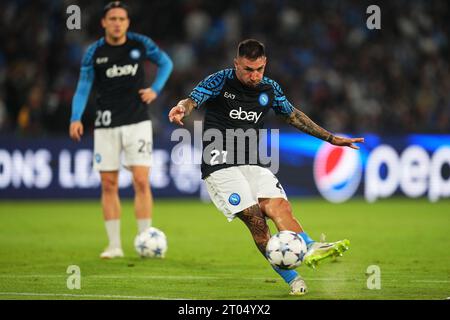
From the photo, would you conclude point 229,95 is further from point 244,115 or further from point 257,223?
point 257,223

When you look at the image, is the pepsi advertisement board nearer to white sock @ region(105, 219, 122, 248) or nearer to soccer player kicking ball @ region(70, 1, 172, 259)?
soccer player kicking ball @ region(70, 1, 172, 259)

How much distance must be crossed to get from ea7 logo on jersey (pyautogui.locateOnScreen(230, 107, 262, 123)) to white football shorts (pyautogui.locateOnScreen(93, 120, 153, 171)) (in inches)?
112

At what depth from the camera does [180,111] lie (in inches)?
297

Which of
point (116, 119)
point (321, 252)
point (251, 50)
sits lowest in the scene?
point (321, 252)

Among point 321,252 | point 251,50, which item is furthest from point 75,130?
point 321,252

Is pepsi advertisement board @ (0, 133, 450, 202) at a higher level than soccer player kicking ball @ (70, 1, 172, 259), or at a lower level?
lower

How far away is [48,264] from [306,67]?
1338cm

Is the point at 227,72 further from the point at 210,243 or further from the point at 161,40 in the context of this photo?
the point at 161,40

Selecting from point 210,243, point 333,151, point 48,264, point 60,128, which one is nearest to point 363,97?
point 333,151

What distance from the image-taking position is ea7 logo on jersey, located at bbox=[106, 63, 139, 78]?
1077cm

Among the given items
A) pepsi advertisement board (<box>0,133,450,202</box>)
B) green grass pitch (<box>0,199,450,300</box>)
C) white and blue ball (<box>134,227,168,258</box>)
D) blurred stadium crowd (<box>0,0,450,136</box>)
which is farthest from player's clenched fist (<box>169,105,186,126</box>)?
blurred stadium crowd (<box>0,0,450,136</box>)

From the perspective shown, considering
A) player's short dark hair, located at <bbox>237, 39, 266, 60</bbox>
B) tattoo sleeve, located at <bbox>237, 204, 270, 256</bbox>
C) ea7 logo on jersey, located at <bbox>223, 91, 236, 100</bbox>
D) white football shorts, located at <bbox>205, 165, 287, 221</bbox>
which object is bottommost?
tattoo sleeve, located at <bbox>237, 204, 270, 256</bbox>

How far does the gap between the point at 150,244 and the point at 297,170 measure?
31.0 feet

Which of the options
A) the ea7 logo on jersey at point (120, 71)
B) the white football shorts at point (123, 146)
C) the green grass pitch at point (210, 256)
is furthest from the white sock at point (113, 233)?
the ea7 logo on jersey at point (120, 71)
